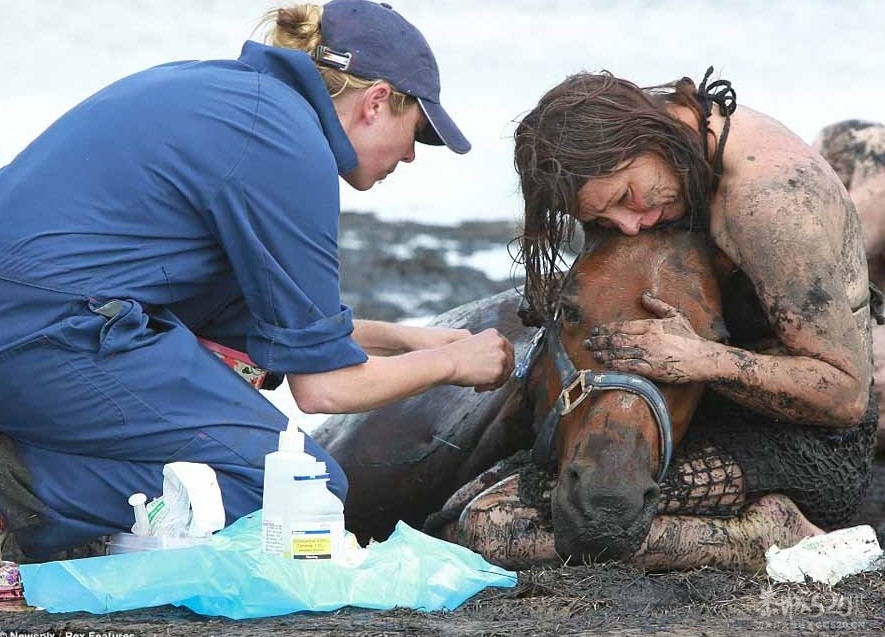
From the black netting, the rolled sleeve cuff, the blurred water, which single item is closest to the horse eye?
the black netting

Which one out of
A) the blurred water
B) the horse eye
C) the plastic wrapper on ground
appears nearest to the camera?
the plastic wrapper on ground

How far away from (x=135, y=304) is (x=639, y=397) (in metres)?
1.31

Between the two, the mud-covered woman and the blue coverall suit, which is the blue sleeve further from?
the mud-covered woman

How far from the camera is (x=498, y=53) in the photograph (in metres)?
20.7

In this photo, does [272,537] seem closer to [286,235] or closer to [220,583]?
[220,583]

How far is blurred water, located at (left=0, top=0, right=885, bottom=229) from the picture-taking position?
17.1 metres

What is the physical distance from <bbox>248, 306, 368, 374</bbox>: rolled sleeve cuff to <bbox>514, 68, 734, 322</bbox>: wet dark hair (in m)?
0.74

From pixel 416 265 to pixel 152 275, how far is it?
27.2 ft

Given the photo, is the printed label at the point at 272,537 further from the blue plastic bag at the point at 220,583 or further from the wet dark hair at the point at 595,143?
the wet dark hair at the point at 595,143

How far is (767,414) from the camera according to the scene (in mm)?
4328

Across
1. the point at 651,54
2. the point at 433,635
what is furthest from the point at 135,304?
the point at 651,54

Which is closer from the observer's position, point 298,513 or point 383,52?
point 298,513

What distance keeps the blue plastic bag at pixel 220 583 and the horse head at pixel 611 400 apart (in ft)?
1.48

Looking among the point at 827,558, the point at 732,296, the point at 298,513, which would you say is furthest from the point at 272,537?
the point at 732,296
